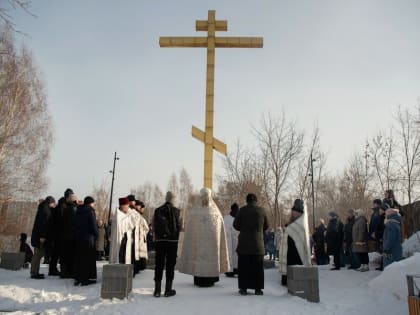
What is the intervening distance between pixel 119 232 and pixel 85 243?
0.77 metres

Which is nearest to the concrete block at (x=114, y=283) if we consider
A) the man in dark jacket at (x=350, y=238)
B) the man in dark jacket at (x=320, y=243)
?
the man in dark jacket at (x=350, y=238)

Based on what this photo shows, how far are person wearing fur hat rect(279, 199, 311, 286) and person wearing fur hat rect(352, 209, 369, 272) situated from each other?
324 cm

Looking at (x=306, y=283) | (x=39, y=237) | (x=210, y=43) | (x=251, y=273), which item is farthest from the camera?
(x=210, y=43)

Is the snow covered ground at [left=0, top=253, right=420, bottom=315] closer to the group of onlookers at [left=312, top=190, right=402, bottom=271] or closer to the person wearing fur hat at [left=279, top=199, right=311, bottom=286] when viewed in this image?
the person wearing fur hat at [left=279, top=199, right=311, bottom=286]

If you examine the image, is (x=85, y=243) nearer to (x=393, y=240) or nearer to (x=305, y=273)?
(x=305, y=273)

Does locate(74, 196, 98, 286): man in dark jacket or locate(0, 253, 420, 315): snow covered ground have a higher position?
locate(74, 196, 98, 286): man in dark jacket

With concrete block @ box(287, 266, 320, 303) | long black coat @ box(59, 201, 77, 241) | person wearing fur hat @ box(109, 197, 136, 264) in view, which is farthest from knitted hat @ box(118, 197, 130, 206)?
concrete block @ box(287, 266, 320, 303)

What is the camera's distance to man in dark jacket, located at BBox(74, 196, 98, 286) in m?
7.43

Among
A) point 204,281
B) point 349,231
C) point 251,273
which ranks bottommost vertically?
point 204,281

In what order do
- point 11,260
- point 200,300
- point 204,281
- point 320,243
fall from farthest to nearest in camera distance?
point 320,243, point 11,260, point 204,281, point 200,300

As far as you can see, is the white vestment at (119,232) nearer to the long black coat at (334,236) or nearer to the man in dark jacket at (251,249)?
the man in dark jacket at (251,249)

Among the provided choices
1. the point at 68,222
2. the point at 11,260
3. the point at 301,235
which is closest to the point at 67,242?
the point at 68,222

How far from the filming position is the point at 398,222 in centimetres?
837

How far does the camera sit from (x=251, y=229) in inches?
263
